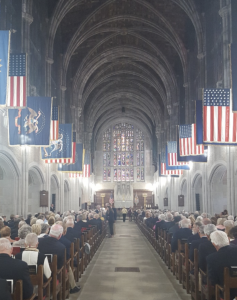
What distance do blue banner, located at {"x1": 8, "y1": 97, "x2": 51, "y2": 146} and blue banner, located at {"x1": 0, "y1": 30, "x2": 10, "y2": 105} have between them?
15.7ft

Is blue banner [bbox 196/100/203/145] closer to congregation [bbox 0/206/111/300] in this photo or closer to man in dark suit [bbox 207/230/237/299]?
congregation [bbox 0/206/111/300]

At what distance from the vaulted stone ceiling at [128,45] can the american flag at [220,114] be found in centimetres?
1081

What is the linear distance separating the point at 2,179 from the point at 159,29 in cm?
1852

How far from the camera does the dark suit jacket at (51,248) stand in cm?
711

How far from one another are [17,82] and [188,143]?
1102 cm

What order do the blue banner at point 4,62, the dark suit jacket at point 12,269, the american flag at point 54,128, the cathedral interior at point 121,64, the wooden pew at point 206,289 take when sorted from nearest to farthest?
the dark suit jacket at point 12,269, the wooden pew at point 206,289, the blue banner at point 4,62, the american flag at point 54,128, the cathedral interior at point 121,64

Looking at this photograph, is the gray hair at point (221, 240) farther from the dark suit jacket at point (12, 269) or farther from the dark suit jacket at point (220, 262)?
the dark suit jacket at point (12, 269)

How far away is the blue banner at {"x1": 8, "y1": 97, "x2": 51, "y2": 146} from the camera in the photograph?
48.7 feet

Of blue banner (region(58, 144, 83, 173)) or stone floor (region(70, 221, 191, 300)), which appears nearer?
stone floor (region(70, 221, 191, 300))

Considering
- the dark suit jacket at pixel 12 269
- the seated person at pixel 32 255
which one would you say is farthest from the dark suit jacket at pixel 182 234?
the dark suit jacket at pixel 12 269

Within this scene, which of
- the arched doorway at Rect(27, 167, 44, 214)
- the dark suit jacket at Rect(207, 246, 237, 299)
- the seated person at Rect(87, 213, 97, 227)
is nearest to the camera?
the dark suit jacket at Rect(207, 246, 237, 299)

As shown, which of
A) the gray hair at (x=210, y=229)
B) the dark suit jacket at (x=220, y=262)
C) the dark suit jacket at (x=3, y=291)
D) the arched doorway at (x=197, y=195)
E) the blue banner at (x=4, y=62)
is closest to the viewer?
the dark suit jacket at (x=3, y=291)

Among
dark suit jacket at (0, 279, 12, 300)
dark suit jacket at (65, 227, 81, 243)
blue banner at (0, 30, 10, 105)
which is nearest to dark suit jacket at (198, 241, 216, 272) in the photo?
dark suit jacket at (0, 279, 12, 300)

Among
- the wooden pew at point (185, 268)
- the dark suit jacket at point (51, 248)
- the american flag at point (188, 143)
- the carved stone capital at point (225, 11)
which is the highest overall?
the carved stone capital at point (225, 11)
